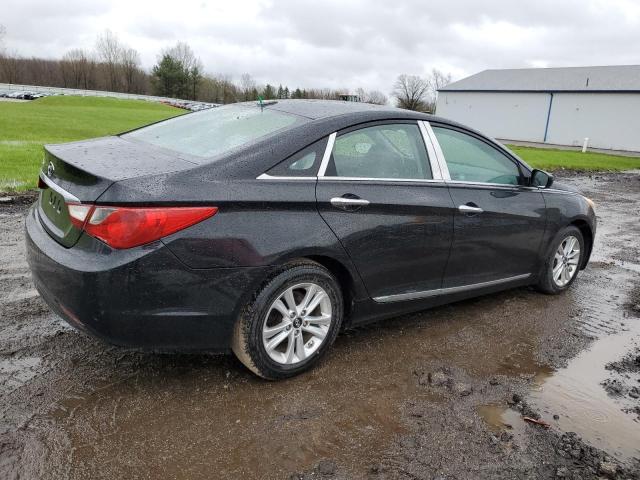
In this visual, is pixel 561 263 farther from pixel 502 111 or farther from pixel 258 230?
pixel 502 111

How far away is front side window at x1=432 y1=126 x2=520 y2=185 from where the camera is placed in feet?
12.9

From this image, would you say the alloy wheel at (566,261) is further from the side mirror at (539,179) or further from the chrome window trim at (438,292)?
the side mirror at (539,179)

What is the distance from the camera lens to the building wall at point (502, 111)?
154 ft

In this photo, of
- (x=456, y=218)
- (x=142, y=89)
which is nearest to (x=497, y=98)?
(x=456, y=218)

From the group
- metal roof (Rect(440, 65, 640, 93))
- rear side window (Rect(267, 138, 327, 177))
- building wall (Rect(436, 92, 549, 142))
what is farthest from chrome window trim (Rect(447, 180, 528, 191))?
metal roof (Rect(440, 65, 640, 93))

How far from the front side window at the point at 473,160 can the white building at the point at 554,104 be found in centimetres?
4366

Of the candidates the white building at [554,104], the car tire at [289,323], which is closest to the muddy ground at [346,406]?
the car tire at [289,323]

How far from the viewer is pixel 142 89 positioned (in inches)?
3583

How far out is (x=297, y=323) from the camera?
10.3 feet

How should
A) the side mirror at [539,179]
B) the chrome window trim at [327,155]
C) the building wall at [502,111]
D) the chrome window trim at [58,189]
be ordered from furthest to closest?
1. the building wall at [502,111]
2. the side mirror at [539,179]
3. the chrome window trim at [327,155]
4. the chrome window trim at [58,189]

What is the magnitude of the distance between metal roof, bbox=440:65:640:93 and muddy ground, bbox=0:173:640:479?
4525 centimetres

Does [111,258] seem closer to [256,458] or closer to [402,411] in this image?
[256,458]

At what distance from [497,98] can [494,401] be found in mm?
52247

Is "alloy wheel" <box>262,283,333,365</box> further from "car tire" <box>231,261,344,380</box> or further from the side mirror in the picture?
the side mirror
